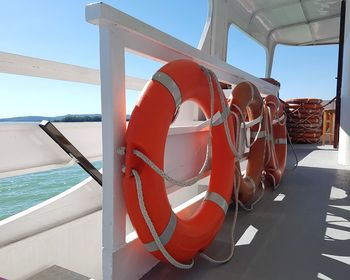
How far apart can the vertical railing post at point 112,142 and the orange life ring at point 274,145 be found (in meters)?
1.43

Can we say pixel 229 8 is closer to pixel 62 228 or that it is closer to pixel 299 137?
pixel 299 137

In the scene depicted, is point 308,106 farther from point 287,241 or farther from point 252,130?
point 287,241

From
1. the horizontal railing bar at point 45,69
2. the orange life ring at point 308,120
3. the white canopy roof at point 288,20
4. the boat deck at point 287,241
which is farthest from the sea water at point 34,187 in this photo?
the orange life ring at point 308,120

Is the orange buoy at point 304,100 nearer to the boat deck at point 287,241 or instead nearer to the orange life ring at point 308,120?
the orange life ring at point 308,120

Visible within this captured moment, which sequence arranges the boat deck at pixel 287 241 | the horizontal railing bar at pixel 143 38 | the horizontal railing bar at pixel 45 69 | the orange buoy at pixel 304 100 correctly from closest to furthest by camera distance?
the horizontal railing bar at pixel 143 38, the boat deck at pixel 287 241, the horizontal railing bar at pixel 45 69, the orange buoy at pixel 304 100

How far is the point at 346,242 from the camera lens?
1293mm

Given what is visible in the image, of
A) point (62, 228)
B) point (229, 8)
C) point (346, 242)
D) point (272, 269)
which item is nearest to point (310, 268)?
point (272, 269)

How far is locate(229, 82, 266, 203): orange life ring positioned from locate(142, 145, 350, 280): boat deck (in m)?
0.15

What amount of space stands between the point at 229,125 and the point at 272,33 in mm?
5450

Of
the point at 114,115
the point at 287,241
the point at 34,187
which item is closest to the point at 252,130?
the point at 287,241

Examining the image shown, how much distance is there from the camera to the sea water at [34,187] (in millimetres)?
2270

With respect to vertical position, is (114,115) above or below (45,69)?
below

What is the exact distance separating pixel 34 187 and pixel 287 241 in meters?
2.30

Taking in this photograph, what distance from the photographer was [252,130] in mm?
2055
